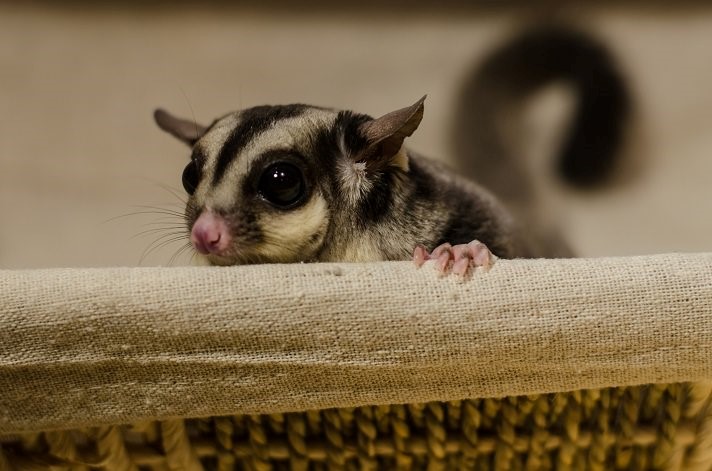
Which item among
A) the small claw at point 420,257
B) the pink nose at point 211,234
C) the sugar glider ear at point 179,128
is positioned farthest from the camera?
the sugar glider ear at point 179,128

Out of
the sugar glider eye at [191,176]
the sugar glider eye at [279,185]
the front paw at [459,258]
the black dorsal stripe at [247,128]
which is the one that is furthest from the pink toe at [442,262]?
the sugar glider eye at [191,176]

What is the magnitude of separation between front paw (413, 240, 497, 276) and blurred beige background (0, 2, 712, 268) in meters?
1.75

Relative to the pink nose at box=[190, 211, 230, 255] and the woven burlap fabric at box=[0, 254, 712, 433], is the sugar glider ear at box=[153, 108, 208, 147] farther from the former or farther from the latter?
the woven burlap fabric at box=[0, 254, 712, 433]

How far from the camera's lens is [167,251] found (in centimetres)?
288

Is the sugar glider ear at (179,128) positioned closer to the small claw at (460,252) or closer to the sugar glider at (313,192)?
the sugar glider at (313,192)

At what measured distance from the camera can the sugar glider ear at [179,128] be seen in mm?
1937

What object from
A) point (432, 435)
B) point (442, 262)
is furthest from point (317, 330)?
point (432, 435)

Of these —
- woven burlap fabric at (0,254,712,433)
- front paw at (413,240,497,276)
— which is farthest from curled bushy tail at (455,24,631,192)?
woven burlap fabric at (0,254,712,433)

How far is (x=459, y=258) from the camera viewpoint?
1.28 metres

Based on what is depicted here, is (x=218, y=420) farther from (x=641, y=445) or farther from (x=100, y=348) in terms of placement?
(x=641, y=445)

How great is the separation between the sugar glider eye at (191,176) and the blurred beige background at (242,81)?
4.52 feet

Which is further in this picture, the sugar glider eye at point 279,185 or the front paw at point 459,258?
the sugar glider eye at point 279,185

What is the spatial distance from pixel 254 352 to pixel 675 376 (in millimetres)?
733

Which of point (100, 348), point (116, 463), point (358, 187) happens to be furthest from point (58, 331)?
point (358, 187)
